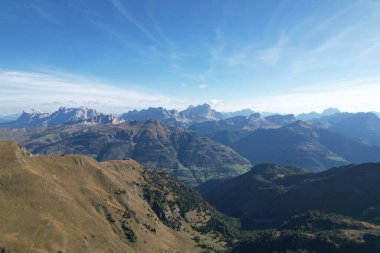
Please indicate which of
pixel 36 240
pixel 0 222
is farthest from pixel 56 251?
pixel 0 222

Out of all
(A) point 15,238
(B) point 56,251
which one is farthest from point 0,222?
(B) point 56,251

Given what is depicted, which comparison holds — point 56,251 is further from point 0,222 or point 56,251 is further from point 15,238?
point 0,222

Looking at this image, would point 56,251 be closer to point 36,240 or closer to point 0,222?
point 36,240

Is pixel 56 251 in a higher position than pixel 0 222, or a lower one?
lower
